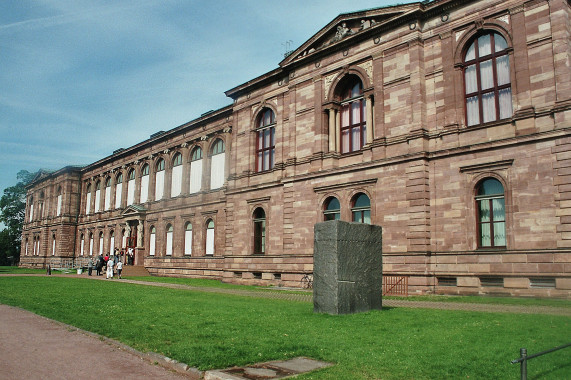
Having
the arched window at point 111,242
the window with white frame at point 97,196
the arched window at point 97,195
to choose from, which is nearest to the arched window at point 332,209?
the arched window at point 111,242

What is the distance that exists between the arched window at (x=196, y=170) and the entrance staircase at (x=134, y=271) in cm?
962

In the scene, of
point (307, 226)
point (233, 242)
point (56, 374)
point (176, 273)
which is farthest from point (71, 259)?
point (56, 374)

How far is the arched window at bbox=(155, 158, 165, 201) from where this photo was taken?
5091 cm

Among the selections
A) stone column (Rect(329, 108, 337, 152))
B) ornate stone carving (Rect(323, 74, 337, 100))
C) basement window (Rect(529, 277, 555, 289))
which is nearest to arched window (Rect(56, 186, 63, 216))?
ornate stone carving (Rect(323, 74, 337, 100))

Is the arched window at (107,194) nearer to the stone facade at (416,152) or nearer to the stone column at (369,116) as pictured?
the stone facade at (416,152)

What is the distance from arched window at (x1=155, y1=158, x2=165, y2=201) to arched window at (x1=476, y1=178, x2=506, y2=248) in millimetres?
35049

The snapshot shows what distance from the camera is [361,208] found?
2745 cm

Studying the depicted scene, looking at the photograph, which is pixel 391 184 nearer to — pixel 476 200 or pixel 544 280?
pixel 476 200

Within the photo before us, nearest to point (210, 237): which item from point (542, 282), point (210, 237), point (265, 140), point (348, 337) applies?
point (210, 237)

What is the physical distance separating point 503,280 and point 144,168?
140ft

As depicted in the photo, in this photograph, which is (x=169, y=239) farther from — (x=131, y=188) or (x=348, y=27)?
(x=348, y=27)

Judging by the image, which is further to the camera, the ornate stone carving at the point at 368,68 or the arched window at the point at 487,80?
the ornate stone carving at the point at 368,68

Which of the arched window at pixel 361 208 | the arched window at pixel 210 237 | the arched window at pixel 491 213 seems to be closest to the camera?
the arched window at pixel 491 213

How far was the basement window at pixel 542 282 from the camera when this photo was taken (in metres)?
20.0
